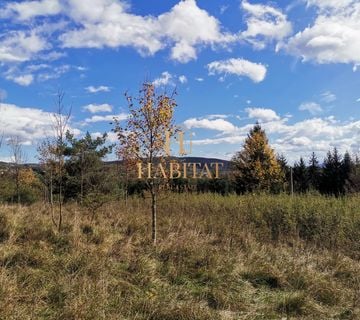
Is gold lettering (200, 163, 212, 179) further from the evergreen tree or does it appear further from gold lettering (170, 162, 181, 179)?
the evergreen tree

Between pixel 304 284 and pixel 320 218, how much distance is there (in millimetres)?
5235

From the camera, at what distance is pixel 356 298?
520 cm

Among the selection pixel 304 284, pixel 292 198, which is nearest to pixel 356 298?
pixel 304 284

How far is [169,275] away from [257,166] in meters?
26.7

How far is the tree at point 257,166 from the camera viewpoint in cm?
3195

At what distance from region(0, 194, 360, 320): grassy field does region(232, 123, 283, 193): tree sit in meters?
22.1

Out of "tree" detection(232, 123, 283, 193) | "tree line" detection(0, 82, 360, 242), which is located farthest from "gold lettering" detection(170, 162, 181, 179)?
"tree" detection(232, 123, 283, 193)

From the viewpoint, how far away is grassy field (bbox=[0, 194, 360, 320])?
4422 mm

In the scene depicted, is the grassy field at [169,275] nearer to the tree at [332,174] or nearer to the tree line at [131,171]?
the tree line at [131,171]

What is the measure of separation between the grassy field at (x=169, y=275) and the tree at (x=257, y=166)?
22.1 m

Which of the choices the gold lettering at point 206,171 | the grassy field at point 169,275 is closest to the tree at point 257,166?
the gold lettering at point 206,171

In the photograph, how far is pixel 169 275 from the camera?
234 inches

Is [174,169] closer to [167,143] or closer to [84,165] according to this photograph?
[167,143]

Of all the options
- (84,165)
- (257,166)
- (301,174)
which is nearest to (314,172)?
(301,174)
